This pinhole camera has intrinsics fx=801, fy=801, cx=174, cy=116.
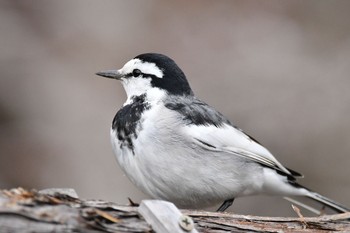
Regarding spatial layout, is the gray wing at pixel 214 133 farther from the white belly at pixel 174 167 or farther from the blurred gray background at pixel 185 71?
the blurred gray background at pixel 185 71

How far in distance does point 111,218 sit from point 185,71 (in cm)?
602

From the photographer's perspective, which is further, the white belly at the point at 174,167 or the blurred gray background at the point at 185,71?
the blurred gray background at the point at 185,71

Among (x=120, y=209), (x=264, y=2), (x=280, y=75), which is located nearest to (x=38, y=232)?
(x=120, y=209)

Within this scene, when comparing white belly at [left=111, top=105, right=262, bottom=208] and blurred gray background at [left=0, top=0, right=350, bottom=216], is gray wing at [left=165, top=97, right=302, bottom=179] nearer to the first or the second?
white belly at [left=111, top=105, right=262, bottom=208]

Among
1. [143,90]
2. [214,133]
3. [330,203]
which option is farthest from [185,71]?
[214,133]

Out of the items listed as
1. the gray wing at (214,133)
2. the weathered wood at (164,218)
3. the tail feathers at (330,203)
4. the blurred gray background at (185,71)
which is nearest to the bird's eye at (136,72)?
the gray wing at (214,133)

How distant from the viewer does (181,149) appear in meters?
5.48

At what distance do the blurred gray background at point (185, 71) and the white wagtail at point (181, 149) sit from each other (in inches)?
117

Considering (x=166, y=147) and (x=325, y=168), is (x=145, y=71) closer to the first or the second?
(x=166, y=147)

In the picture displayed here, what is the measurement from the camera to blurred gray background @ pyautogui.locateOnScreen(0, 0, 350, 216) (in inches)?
356

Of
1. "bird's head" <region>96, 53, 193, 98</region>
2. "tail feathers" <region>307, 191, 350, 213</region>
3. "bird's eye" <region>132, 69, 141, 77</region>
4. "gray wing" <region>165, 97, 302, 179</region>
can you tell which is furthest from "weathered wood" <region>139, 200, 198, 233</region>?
"tail feathers" <region>307, 191, 350, 213</region>

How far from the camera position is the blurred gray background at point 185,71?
905 cm

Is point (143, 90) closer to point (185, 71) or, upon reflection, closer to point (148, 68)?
point (148, 68)

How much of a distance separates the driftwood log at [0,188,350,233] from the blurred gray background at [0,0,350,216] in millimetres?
4154
